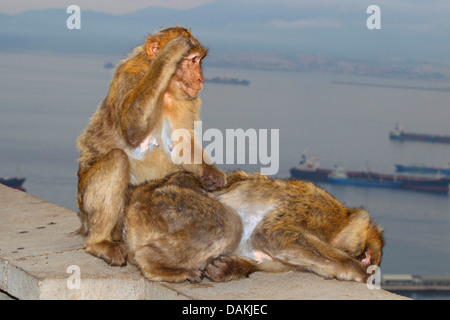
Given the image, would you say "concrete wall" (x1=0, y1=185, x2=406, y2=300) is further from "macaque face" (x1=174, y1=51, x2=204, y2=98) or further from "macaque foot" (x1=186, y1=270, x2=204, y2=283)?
"macaque face" (x1=174, y1=51, x2=204, y2=98)

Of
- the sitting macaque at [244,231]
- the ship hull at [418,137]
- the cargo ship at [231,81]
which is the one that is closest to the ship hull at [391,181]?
the ship hull at [418,137]

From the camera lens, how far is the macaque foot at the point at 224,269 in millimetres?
2836

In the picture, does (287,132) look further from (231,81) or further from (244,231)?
(244,231)

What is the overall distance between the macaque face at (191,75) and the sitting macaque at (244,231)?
1.41 ft

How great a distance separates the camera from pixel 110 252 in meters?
3.01

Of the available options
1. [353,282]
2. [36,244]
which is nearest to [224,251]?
[353,282]

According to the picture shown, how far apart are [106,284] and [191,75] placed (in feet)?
3.37

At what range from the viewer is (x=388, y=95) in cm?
8144

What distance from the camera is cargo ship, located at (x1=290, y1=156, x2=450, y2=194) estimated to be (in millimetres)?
53094

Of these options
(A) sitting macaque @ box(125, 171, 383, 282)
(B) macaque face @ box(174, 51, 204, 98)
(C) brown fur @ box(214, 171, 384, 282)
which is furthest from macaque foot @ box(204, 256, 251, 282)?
(B) macaque face @ box(174, 51, 204, 98)

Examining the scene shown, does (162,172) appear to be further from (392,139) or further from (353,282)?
(392,139)
